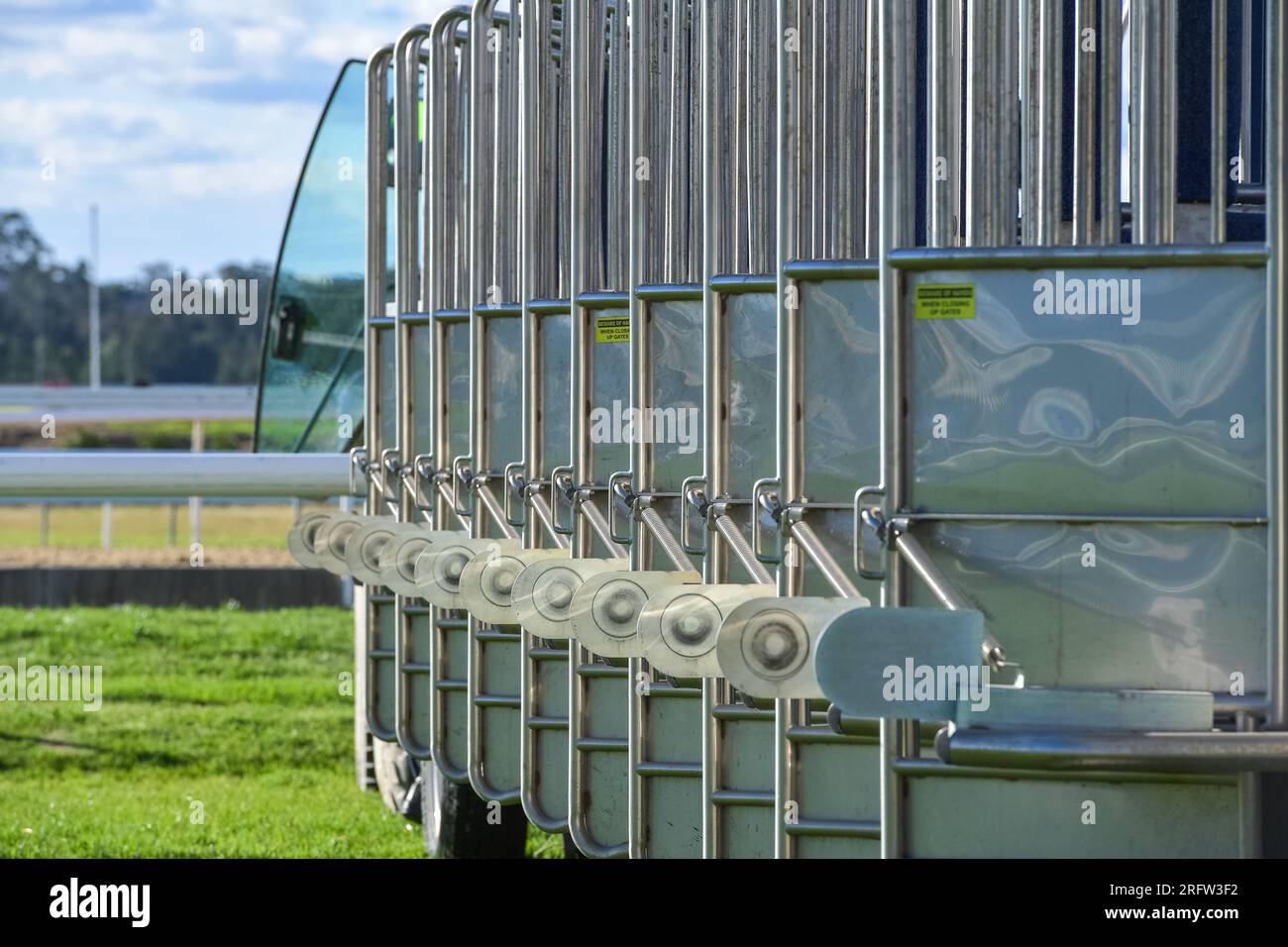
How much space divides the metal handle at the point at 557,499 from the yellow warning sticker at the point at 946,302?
7.15ft

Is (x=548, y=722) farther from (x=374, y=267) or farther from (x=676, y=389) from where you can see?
(x=374, y=267)

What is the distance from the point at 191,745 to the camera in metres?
10.1

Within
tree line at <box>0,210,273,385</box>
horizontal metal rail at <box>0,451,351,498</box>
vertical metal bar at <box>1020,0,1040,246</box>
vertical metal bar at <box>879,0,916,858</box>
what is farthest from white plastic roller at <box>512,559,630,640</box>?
tree line at <box>0,210,273,385</box>

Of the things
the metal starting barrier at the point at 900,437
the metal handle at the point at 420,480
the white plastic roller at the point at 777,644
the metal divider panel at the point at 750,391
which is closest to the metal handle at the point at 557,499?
the metal starting barrier at the point at 900,437

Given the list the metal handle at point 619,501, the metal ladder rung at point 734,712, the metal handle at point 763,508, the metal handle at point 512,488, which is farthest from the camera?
the metal handle at point 512,488

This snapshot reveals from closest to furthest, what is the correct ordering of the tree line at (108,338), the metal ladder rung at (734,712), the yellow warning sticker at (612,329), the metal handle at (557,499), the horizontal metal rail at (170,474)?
the metal ladder rung at (734,712) → the yellow warning sticker at (612,329) → the metal handle at (557,499) → the horizontal metal rail at (170,474) → the tree line at (108,338)

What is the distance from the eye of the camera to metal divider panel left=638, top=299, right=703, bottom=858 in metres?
5.33

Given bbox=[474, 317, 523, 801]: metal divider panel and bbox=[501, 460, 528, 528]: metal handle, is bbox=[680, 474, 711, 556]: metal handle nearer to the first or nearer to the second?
bbox=[501, 460, 528, 528]: metal handle

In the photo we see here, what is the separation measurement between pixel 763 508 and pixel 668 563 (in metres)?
0.82

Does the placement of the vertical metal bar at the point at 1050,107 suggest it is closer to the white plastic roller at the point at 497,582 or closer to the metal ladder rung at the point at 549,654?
the white plastic roller at the point at 497,582

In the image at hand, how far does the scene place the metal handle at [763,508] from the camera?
449 cm

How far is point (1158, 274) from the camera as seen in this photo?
3.89 m

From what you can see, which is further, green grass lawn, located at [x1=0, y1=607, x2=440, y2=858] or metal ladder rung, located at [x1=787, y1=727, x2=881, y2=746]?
green grass lawn, located at [x1=0, y1=607, x2=440, y2=858]

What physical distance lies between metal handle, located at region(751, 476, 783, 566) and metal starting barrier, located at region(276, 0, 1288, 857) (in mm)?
15
